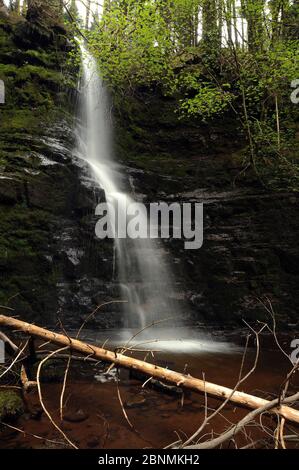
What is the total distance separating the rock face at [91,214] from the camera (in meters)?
7.59

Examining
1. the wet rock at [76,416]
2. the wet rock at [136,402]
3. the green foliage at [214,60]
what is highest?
the green foliage at [214,60]

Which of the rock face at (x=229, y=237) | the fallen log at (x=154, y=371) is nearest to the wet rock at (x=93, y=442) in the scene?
the fallen log at (x=154, y=371)

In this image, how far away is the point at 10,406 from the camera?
3.29m

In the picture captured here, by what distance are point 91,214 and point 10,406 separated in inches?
222

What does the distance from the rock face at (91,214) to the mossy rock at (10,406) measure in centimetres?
383

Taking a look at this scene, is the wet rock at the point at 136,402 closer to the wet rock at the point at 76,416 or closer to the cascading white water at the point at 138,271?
the wet rock at the point at 76,416

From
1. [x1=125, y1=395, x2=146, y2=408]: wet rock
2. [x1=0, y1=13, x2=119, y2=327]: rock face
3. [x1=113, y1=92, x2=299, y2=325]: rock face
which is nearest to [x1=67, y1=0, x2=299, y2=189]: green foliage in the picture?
[x1=113, y1=92, x2=299, y2=325]: rock face

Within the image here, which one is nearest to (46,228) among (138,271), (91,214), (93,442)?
(91,214)

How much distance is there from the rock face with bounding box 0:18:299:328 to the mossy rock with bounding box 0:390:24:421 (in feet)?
12.6

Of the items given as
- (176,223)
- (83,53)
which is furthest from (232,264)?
(83,53)

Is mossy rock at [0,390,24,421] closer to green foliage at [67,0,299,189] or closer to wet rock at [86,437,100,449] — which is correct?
wet rock at [86,437,100,449]

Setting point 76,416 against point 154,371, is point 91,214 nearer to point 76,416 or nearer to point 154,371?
point 76,416

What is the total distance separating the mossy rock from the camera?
3.23 m

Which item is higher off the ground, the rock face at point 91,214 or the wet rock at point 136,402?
the rock face at point 91,214
